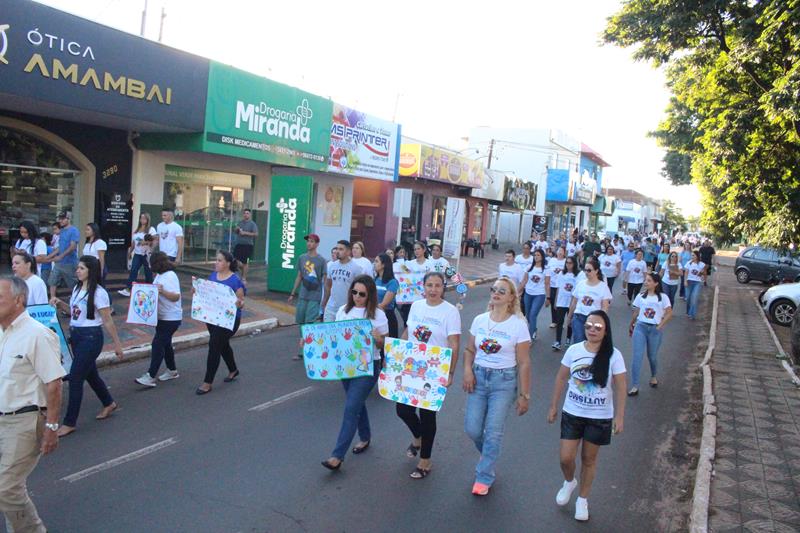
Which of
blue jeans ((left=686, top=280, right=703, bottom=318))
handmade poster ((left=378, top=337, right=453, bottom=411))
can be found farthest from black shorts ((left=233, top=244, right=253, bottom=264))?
blue jeans ((left=686, top=280, right=703, bottom=318))

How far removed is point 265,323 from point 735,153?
10.2 meters

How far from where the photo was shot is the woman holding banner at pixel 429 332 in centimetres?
527

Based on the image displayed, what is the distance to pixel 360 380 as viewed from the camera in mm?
5297

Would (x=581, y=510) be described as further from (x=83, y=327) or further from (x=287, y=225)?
(x=287, y=225)

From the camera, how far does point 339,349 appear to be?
5.35 metres

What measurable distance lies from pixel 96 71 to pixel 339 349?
29.6 feet

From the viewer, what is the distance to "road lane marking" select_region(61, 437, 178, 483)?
498 cm

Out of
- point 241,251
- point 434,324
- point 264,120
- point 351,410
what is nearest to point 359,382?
point 351,410

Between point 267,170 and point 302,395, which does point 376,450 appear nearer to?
point 302,395

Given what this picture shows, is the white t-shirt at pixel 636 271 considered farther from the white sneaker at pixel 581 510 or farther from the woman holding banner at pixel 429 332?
the white sneaker at pixel 581 510

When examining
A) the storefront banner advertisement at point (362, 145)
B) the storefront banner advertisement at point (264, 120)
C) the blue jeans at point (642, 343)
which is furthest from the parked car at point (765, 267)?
the blue jeans at point (642, 343)

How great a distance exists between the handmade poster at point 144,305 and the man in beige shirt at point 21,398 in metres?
3.44

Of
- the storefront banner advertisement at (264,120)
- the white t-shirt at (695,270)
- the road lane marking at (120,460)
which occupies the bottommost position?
the road lane marking at (120,460)

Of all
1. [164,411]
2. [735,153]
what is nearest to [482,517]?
[164,411]
